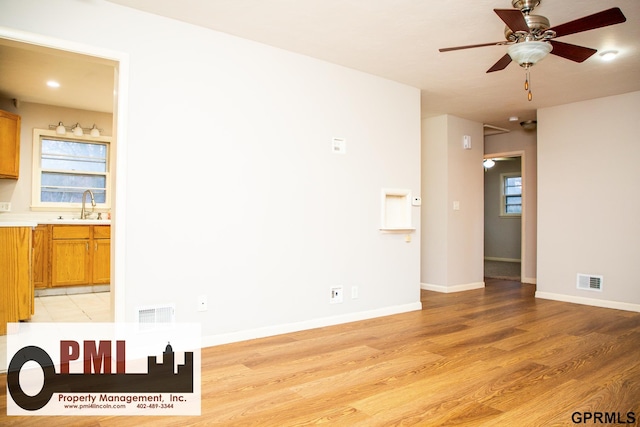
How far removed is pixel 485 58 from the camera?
12.7 ft

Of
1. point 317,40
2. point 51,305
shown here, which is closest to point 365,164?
point 317,40

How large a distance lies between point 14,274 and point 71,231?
218 centimetres

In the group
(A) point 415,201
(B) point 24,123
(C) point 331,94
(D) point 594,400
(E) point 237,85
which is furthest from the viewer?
(B) point 24,123

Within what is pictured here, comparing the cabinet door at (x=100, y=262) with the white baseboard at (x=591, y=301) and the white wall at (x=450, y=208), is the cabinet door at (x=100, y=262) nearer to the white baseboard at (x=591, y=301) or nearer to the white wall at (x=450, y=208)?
the white wall at (x=450, y=208)

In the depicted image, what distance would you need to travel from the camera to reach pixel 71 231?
219 inches

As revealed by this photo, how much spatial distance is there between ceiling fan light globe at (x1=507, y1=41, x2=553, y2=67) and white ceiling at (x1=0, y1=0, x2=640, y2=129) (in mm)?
313

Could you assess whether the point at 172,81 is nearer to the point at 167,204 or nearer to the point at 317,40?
the point at 167,204

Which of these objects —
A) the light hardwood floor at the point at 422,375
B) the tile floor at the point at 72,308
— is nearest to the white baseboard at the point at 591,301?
the light hardwood floor at the point at 422,375

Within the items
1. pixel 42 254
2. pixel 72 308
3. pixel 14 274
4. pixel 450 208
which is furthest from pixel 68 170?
pixel 450 208

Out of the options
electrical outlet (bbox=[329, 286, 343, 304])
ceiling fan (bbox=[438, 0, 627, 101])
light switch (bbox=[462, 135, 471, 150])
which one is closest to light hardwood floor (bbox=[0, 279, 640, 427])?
electrical outlet (bbox=[329, 286, 343, 304])

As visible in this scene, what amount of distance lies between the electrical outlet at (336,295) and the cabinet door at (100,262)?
11.2 feet

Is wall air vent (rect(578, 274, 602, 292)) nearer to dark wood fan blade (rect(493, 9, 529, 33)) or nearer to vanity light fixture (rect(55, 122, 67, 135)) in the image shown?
dark wood fan blade (rect(493, 9, 529, 33))

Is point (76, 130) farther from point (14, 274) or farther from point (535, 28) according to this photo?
point (535, 28)

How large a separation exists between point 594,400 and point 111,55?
3.75 meters
